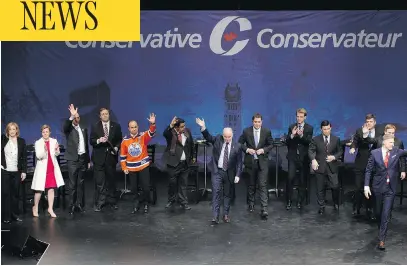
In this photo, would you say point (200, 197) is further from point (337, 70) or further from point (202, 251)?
point (337, 70)

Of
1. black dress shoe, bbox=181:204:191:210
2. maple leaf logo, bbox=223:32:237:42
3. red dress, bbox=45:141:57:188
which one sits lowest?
black dress shoe, bbox=181:204:191:210

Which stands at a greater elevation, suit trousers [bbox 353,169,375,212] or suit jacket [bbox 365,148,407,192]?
suit jacket [bbox 365,148,407,192]

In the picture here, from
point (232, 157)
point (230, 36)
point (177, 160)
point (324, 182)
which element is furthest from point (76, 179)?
point (230, 36)

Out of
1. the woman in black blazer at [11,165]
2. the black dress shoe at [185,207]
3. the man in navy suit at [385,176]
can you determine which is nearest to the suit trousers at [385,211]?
the man in navy suit at [385,176]

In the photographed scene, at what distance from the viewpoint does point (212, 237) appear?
25.8 ft

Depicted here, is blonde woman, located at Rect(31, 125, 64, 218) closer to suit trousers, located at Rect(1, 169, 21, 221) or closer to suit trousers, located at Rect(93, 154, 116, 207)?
suit trousers, located at Rect(1, 169, 21, 221)

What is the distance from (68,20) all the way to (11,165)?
3354 millimetres

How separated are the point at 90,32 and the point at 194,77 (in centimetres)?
581

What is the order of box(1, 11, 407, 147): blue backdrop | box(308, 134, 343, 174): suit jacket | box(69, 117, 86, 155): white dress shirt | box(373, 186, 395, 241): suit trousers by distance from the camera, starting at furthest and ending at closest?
box(1, 11, 407, 147): blue backdrop
box(69, 117, 86, 155): white dress shirt
box(308, 134, 343, 174): suit jacket
box(373, 186, 395, 241): suit trousers

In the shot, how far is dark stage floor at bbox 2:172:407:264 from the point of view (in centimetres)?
711

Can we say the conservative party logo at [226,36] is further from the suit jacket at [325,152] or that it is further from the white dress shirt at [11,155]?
the white dress shirt at [11,155]

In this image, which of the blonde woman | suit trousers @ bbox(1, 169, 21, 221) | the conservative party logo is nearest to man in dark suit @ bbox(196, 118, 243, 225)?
the blonde woman

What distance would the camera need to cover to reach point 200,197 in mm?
9984

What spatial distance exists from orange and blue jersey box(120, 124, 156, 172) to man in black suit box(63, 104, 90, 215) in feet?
1.83
